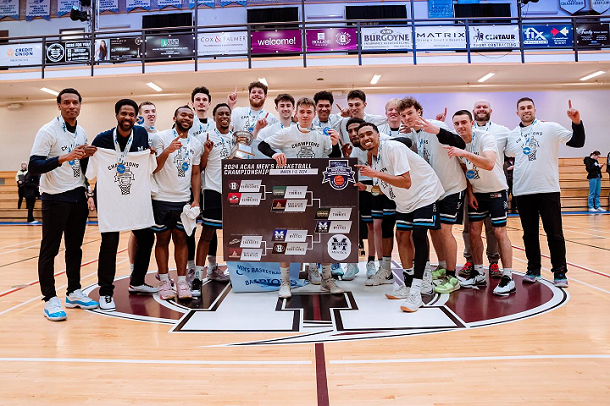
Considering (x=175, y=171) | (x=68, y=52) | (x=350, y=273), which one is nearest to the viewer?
(x=175, y=171)

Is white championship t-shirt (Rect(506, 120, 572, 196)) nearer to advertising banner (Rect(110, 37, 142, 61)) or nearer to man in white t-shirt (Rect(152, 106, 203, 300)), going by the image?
man in white t-shirt (Rect(152, 106, 203, 300))

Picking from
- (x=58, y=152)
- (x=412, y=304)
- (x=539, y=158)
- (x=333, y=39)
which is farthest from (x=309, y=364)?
(x=333, y=39)

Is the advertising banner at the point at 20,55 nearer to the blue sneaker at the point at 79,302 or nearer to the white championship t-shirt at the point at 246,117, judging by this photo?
the white championship t-shirt at the point at 246,117

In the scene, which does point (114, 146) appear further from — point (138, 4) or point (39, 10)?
point (39, 10)

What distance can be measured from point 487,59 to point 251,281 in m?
12.5

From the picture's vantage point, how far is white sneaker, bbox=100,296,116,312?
3768mm

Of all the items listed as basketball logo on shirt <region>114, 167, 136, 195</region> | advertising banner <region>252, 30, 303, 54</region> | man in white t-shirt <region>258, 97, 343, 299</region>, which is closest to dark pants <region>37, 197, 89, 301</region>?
basketball logo on shirt <region>114, 167, 136, 195</region>

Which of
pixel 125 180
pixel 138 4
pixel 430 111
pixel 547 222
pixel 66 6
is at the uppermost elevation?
pixel 66 6

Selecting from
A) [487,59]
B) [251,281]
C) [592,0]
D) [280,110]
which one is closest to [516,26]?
[487,59]

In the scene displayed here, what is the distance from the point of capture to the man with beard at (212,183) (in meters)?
4.45

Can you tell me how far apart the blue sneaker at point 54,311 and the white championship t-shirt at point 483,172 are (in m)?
4.18

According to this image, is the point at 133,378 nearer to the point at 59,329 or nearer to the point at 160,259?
the point at 59,329

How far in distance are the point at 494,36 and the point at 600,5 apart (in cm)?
795

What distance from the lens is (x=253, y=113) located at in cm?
521
